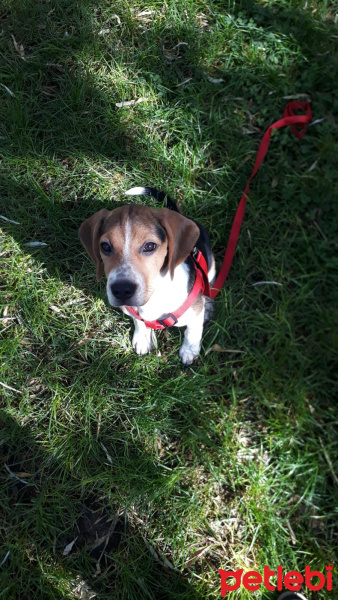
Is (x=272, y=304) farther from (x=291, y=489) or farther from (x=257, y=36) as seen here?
(x=257, y=36)

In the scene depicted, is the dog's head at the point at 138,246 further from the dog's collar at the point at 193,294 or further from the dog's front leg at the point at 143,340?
the dog's front leg at the point at 143,340

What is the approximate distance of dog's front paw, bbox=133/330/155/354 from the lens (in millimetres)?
4127

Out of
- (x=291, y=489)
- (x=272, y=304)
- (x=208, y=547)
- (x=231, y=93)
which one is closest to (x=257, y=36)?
(x=231, y=93)

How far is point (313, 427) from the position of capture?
3863 millimetres

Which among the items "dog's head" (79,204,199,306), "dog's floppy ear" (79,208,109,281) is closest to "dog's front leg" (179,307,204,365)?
"dog's head" (79,204,199,306)

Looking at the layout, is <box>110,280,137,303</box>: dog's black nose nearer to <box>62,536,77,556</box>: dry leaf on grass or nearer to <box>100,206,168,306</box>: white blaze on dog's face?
<box>100,206,168,306</box>: white blaze on dog's face

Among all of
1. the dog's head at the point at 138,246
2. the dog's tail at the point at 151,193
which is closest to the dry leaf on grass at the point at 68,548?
the dog's head at the point at 138,246

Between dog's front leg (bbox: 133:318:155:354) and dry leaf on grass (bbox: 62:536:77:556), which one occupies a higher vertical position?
dog's front leg (bbox: 133:318:155:354)

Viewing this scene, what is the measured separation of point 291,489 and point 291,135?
3.55 m

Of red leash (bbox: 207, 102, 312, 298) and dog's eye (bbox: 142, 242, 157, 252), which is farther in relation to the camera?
red leash (bbox: 207, 102, 312, 298)

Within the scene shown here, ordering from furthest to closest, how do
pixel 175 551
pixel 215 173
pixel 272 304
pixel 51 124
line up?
pixel 51 124
pixel 215 173
pixel 272 304
pixel 175 551

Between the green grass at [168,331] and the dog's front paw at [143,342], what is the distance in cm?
12

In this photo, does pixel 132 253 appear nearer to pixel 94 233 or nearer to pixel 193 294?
pixel 94 233

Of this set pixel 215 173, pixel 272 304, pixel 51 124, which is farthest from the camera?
pixel 51 124
